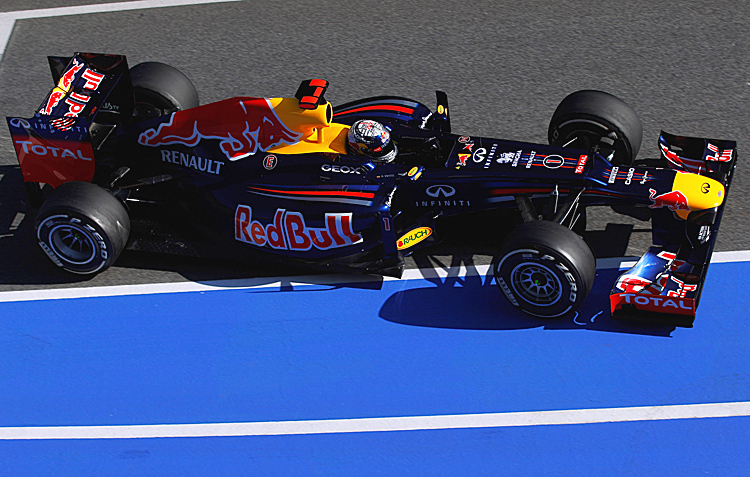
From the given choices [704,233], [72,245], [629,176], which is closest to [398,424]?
[629,176]

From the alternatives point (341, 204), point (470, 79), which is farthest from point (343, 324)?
point (470, 79)

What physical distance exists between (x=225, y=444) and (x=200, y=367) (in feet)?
2.39

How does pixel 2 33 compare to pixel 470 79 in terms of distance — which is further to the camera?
pixel 2 33

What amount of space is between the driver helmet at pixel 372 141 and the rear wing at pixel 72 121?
204cm

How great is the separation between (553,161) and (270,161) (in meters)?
2.05

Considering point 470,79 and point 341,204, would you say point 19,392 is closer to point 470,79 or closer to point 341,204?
point 341,204

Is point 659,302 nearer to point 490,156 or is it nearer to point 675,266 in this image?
point 675,266

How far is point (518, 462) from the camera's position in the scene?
5.32 m

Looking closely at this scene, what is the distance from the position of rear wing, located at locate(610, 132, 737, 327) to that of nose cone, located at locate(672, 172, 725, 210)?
0.10 feet

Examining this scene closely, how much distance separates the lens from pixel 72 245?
670 centimetres

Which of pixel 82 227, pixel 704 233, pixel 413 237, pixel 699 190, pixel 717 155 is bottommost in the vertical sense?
pixel 82 227

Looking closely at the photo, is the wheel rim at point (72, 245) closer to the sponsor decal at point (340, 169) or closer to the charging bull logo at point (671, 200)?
the sponsor decal at point (340, 169)

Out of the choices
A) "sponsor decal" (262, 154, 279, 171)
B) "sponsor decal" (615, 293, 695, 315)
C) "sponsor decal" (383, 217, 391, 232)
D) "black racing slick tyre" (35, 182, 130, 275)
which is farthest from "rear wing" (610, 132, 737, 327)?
"black racing slick tyre" (35, 182, 130, 275)

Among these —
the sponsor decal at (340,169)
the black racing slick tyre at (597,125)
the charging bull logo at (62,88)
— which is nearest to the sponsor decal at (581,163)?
the black racing slick tyre at (597,125)
